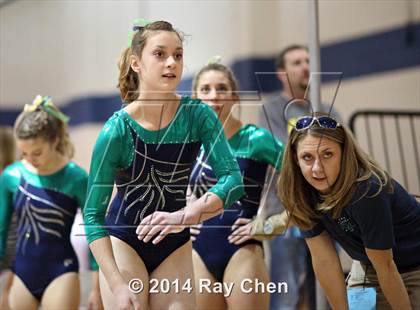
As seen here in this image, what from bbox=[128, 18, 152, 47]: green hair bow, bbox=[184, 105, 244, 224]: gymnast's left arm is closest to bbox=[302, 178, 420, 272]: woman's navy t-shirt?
bbox=[184, 105, 244, 224]: gymnast's left arm

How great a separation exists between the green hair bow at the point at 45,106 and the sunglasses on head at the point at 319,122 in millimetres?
1080

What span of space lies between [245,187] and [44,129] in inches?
33.9

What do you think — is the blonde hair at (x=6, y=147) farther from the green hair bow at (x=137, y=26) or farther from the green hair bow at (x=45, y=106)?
the green hair bow at (x=137, y=26)

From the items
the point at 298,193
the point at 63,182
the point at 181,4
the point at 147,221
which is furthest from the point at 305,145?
the point at 63,182

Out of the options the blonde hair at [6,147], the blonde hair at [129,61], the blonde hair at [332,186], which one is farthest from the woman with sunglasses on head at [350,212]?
the blonde hair at [6,147]

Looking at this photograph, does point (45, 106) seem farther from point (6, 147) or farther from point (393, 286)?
point (393, 286)

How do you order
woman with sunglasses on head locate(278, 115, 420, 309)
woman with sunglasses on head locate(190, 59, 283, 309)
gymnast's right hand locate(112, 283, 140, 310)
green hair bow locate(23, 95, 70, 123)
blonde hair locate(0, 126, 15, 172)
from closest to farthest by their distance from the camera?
gymnast's right hand locate(112, 283, 140, 310) < woman with sunglasses on head locate(278, 115, 420, 309) < woman with sunglasses on head locate(190, 59, 283, 309) < green hair bow locate(23, 95, 70, 123) < blonde hair locate(0, 126, 15, 172)

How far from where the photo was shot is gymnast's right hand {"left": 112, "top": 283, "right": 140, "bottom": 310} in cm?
236

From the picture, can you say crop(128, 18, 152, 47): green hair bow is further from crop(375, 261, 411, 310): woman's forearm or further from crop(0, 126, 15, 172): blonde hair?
crop(375, 261, 411, 310): woman's forearm

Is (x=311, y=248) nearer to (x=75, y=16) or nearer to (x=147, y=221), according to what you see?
(x=147, y=221)

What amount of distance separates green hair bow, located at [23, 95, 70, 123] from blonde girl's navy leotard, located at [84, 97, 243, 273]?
26.9 inches

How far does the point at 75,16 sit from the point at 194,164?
3.30 ft

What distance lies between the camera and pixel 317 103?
2838 millimetres

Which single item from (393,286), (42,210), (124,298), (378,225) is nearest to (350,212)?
(378,225)
